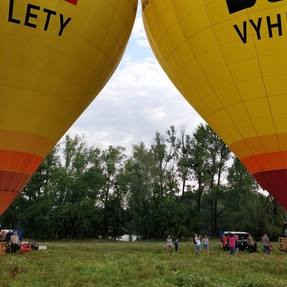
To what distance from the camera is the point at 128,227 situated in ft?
170

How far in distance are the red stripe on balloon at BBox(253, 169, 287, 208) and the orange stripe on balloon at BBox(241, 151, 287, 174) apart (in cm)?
11

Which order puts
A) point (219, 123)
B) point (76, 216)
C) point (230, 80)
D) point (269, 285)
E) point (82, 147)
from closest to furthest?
point (269, 285) < point (230, 80) < point (219, 123) < point (76, 216) < point (82, 147)

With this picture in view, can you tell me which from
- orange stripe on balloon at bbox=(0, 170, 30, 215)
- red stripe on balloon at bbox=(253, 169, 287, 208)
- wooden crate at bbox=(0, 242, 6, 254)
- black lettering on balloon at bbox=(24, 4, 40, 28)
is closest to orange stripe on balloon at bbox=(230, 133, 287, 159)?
red stripe on balloon at bbox=(253, 169, 287, 208)

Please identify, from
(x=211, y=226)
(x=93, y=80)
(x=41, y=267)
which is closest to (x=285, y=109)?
(x=93, y=80)

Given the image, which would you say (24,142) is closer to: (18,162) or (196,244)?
(18,162)

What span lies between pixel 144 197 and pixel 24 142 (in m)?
40.9

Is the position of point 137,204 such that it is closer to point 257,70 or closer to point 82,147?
point 82,147

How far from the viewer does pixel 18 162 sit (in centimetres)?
1290

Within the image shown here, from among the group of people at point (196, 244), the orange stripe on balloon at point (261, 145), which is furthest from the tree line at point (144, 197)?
the orange stripe on balloon at point (261, 145)

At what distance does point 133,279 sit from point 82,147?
4623 centimetres

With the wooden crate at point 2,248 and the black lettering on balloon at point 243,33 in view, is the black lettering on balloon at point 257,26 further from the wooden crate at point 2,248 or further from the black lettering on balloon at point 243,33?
the wooden crate at point 2,248

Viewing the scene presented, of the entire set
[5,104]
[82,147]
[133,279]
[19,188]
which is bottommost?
[133,279]

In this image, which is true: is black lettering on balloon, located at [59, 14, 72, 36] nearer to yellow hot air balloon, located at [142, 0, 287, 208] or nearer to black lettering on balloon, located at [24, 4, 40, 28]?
black lettering on balloon, located at [24, 4, 40, 28]

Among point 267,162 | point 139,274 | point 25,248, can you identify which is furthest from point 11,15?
point 25,248
